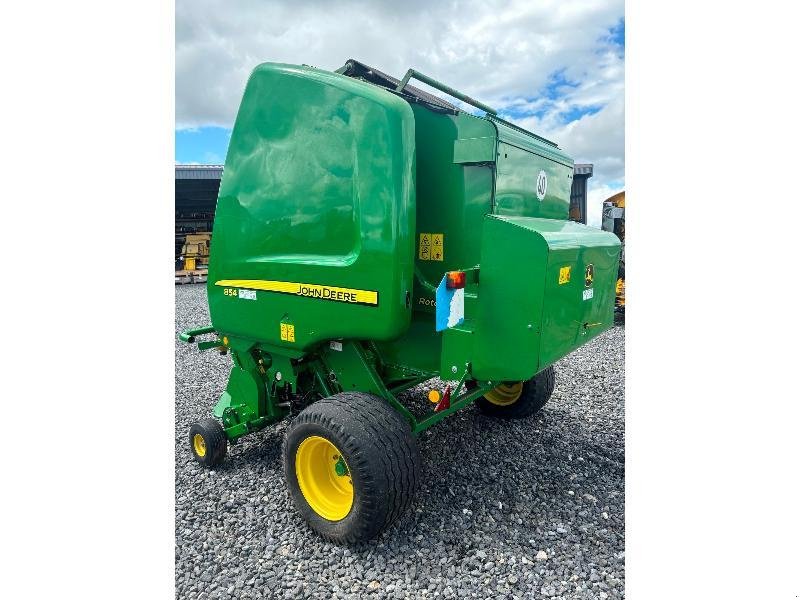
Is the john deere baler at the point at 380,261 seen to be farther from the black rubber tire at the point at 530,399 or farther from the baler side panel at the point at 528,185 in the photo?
the black rubber tire at the point at 530,399

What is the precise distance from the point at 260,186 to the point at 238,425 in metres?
1.54

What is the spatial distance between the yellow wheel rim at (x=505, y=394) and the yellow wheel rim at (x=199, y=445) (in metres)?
2.03

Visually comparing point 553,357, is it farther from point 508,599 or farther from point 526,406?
point 526,406

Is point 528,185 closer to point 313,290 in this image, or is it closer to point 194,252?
point 313,290

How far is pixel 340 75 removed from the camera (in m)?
2.58

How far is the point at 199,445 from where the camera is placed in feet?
10.9

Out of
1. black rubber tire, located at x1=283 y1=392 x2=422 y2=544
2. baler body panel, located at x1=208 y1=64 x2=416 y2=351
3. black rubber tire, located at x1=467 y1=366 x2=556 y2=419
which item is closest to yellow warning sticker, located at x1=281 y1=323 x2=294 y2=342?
baler body panel, located at x1=208 y1=64 x2=416 y2=351

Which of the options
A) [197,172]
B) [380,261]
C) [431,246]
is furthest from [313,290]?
[197,172]

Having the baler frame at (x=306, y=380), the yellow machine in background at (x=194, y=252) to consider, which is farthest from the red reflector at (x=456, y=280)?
the yellow machine in background at (x=194, y=252)

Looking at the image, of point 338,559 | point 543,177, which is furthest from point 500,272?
point 338,559

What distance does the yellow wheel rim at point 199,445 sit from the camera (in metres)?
3.29

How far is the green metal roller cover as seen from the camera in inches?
88.7

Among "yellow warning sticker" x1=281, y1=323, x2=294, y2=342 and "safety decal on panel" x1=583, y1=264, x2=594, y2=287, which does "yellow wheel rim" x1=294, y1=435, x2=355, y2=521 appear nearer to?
"yellow warning sticker" x1=281, y1=323, x2=294, y2=342

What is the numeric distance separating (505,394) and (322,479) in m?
1.72
